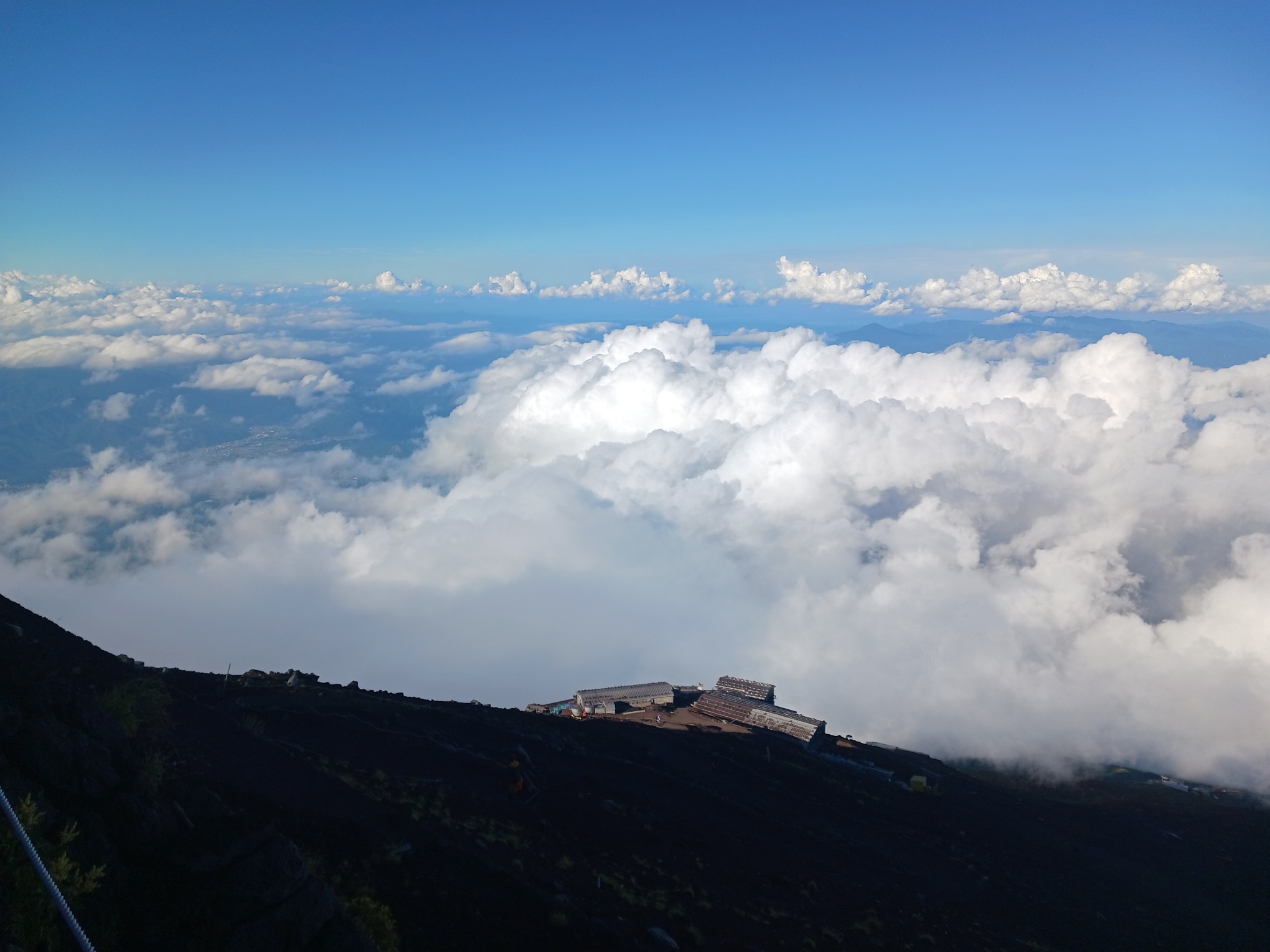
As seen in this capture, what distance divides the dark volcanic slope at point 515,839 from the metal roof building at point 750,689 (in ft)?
70.1

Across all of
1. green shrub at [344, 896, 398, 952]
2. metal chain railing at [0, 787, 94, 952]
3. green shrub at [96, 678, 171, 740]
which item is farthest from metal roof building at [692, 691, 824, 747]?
metal chain railing at [0, 787, 94, 952]

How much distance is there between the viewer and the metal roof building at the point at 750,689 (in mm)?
73375

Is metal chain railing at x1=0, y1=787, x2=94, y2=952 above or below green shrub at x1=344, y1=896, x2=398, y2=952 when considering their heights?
above

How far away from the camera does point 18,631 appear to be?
17.0 m

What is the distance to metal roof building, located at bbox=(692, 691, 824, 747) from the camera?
5919 centimetres

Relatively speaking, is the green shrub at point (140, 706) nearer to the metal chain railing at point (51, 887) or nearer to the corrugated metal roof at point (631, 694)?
the metal chain railing at point (51, 887)

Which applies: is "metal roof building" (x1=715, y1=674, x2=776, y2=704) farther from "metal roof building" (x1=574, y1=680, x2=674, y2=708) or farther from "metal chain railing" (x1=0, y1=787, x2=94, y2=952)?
"metal chain railing" (x1=0, y1=787, x2=94, y2=952)

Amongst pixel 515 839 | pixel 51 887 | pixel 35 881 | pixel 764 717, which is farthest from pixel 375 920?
pixel 764 717

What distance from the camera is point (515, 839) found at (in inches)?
918

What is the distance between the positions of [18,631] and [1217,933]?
53594mm

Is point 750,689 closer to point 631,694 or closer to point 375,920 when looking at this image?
point 631,694

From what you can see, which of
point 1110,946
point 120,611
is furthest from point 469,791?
point 120,611

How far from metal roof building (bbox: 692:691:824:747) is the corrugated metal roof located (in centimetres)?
375

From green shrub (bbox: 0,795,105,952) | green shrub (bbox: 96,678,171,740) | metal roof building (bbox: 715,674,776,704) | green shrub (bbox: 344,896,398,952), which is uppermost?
green shrub (bbox: 0,795,105,952)
